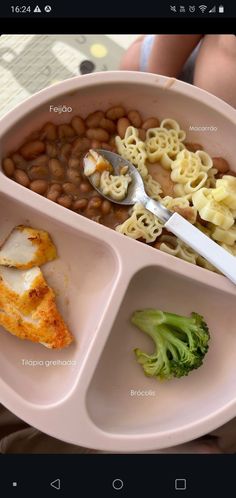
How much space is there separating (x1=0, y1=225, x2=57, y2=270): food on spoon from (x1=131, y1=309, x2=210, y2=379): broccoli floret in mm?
281

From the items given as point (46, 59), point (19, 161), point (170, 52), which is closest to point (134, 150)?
point (19, 161)

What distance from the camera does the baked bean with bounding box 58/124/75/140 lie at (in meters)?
1.43

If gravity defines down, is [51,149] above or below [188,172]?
below

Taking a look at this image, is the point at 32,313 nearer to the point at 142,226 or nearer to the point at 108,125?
the point at 142,226

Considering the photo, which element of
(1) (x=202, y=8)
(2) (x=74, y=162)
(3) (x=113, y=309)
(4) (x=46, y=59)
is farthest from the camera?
(4) (x=46, y=59)

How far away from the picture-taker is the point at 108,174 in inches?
55.7

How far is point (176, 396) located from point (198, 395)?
6 cm

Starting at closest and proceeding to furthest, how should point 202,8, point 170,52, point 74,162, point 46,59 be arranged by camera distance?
point 202,8
point 74,162
point 170,52
point 46,59

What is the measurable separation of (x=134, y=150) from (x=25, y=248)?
1.21 feet

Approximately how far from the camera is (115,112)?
1440 millimetres

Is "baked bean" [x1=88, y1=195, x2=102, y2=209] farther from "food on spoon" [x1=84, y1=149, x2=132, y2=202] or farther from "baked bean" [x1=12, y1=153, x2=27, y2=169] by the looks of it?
"baked bean" [x1=12, y1=153, x2=27, y2=169]

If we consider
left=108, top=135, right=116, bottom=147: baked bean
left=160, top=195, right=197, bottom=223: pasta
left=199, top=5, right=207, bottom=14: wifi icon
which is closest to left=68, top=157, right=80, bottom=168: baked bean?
left=108, top=135, right=116, bottom=147: baked bean

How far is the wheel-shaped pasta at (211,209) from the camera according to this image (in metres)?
1.37

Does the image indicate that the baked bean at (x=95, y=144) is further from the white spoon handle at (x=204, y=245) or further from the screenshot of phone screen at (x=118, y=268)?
the white spoon handle at (x=204, y=245)
